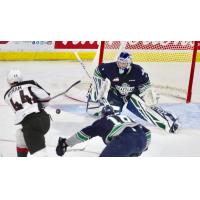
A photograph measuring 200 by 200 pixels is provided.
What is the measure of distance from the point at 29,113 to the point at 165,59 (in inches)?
37.3

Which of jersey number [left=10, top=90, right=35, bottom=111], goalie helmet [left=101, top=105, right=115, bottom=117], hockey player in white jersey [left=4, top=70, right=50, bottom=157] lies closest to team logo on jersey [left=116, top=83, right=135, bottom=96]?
goalie helmet [left=101, top=105, right=115, bottom=117]

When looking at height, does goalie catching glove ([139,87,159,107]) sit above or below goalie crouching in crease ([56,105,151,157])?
above

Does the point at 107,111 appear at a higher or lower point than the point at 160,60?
lower

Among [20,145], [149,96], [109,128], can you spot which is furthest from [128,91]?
[20,145]

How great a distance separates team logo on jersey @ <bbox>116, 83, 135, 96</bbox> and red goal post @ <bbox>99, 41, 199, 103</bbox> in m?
0.16

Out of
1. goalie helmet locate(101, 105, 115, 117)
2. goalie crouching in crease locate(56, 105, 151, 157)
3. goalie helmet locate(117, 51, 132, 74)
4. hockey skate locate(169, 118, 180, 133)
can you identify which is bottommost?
goalie crouching in crease locate(56, 105, 151, 157)

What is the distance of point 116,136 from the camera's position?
7.66 feet

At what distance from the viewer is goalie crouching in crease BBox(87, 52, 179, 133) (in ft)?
7.74

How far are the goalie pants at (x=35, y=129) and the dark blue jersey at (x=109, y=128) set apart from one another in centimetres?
25

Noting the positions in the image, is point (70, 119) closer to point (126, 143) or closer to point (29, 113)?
point (29, 113)

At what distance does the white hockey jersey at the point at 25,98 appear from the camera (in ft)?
7.69

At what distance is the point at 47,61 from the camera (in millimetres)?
2342

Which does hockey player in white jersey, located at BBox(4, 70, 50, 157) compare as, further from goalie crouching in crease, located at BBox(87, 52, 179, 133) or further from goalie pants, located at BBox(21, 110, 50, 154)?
goalie crouching in crease, located at BBox(87, 52, 179, 133)
